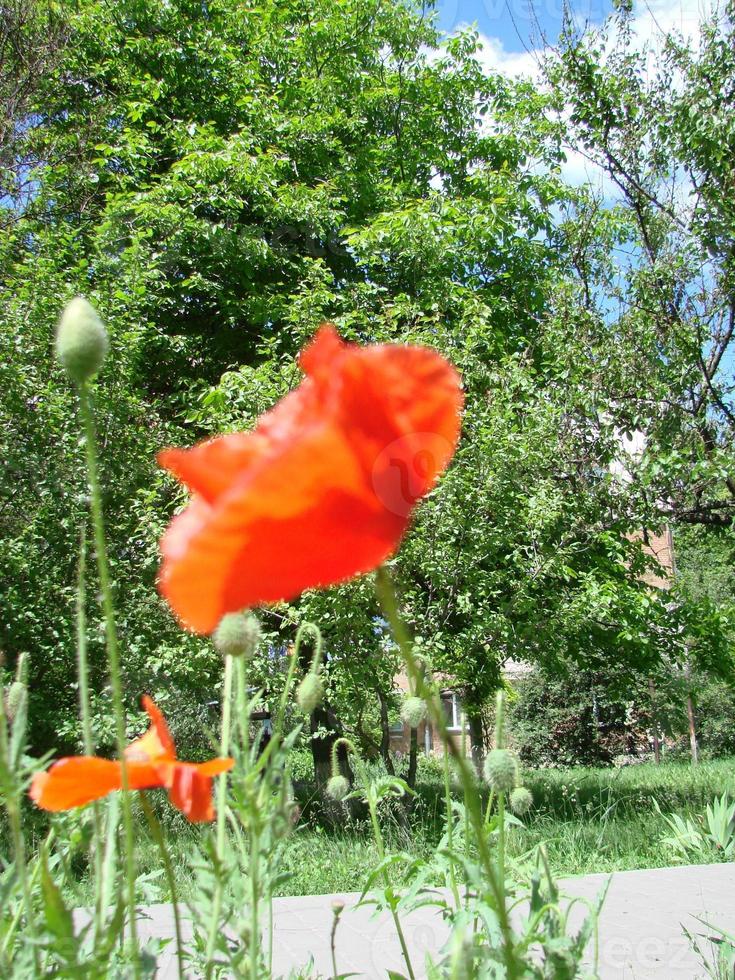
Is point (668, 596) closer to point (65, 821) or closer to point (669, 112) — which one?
point (669, 112)

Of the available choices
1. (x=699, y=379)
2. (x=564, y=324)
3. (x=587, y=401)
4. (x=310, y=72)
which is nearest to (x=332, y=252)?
(x=310, y=72)

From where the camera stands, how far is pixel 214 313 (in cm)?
803

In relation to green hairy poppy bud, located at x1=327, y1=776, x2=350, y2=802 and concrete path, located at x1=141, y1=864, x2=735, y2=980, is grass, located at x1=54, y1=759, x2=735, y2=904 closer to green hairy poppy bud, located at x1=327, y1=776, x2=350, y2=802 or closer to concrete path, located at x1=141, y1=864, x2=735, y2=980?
concrete path, located at x1=141, y1=864, x2=735, y2=980

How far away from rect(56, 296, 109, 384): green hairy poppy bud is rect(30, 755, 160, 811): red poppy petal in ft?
0.70

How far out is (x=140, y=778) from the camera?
0.52 metres

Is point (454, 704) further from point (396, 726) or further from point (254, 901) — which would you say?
point (254, 901)

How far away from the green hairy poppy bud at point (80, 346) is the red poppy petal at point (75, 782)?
21 cm

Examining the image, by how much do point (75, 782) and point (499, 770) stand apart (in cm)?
38

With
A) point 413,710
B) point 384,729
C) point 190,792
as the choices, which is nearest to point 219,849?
point 190,792

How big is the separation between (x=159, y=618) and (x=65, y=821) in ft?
16.4

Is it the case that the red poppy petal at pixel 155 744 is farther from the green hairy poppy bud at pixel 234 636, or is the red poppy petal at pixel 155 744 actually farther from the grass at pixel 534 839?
the grass at pixel 534 839

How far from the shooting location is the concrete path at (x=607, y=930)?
2.22m

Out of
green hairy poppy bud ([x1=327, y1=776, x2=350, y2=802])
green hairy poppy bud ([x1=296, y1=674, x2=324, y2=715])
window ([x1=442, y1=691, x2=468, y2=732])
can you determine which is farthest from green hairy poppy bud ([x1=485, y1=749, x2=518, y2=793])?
green hairy poppy bud ([x1=327, y1=776, x2=350, y2=802])

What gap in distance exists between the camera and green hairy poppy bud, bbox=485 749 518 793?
28.1 inches
